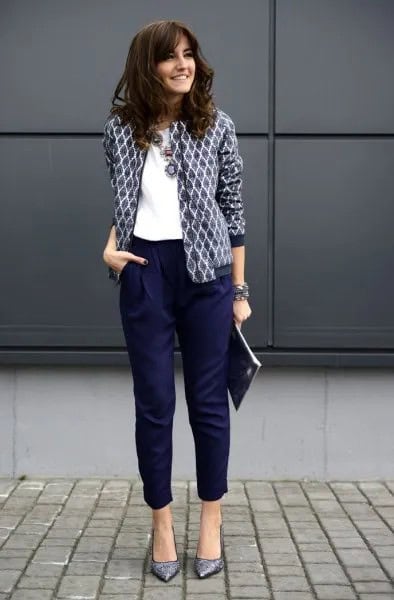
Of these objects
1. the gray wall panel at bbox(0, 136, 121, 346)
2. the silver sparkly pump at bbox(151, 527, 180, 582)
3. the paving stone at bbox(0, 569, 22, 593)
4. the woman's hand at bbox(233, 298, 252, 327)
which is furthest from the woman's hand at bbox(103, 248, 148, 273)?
the gray wall panel at bbox(0, 136, 121, 346)

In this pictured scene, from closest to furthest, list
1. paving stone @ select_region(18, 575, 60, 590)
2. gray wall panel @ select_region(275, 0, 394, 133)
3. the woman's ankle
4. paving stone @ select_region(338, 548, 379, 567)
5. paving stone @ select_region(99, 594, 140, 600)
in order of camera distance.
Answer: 1. paving stone @ select_region(99, 594, 140, 600)
2. paving stone @ select_region(18, 575, 60, 590)
3. the woman's ankle
4. paving stone @ select_region(338, 548, 379, 567)
5. gray wall panel @ select_region(275, 0, 394, 133)

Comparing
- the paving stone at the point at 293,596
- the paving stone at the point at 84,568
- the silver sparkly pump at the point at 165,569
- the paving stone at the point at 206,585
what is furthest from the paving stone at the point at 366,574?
the paving stone at the point at 84,568

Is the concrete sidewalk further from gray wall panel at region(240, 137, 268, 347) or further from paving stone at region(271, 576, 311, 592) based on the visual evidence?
gray wall panel at region(240, 137, 268, 347)

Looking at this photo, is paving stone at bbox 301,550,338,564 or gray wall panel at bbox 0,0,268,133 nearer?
paving stone at bbox 301,550,338,564

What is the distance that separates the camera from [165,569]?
345 cm

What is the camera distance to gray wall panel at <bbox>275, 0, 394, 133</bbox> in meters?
4.62

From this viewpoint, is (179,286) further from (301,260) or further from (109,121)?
(301,260)

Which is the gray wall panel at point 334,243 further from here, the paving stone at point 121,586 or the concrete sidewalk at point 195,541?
the paving stone at point 121,586

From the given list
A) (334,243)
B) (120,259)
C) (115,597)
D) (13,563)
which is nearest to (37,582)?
(13,563)

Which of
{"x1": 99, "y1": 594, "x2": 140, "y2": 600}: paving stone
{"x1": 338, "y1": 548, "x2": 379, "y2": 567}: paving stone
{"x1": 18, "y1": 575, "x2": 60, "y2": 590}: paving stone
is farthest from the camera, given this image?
{"x1": 338, "y1": 548, "x2": 379, "y2": 567}: paving stone

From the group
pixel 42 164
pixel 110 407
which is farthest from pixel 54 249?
pixel 110 407

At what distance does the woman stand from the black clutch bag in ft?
0.18

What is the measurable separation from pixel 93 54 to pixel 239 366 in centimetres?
200

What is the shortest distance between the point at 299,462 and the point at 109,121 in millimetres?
2206
